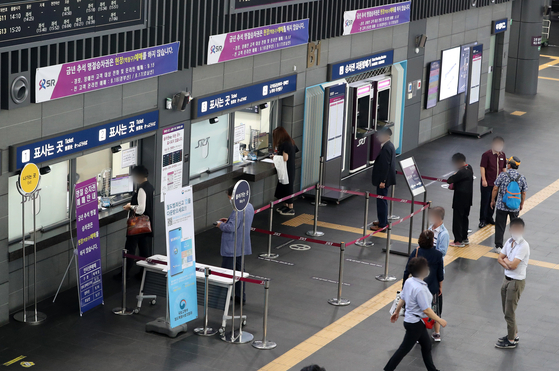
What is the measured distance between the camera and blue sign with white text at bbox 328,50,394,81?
1605cm

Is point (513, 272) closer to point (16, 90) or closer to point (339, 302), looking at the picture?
point (339, 302)

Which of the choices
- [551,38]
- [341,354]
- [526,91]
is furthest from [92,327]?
[551,38]

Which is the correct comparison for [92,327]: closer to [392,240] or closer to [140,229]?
[140,229]

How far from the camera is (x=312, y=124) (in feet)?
51.4

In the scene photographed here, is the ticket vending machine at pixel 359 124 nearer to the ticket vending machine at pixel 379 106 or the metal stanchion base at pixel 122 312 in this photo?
the ticket vending machine at pixel 379 106

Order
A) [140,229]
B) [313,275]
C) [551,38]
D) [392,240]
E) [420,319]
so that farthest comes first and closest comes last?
1. [551,38]
2. [392,240]
3. [313,275]
4. [140,229]
5. [420,319]

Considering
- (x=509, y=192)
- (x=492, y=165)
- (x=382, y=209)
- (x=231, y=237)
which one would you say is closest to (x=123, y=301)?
(x=231, y=237)

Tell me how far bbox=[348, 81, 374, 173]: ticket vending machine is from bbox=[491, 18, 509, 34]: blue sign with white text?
669 cm

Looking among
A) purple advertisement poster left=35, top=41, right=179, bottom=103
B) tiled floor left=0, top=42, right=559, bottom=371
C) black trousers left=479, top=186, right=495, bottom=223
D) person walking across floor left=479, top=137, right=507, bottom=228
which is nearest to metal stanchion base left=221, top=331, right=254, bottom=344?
tiled floor left=0, top=42, right=559, bottom=371

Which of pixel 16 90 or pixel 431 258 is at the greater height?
pixel 16 90

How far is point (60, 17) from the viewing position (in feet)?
32.2

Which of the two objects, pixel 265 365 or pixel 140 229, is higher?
pixel 140 229

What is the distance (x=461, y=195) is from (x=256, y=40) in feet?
13.5

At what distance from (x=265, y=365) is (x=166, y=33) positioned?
4925 millimetres
